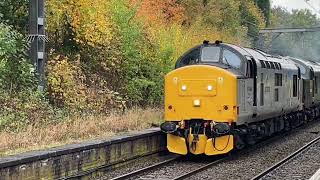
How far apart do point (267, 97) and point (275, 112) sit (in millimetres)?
1512

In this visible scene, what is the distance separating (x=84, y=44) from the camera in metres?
21.5

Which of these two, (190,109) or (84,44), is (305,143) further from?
(84,44)

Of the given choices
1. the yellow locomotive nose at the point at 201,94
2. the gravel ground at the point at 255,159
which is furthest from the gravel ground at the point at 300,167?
the yellow locomotive nose at the point at 201,94

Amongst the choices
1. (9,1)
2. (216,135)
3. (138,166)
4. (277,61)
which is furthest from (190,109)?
(9,1)

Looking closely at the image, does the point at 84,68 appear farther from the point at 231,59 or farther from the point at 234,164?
the point at 234,164

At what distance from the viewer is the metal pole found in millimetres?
15750

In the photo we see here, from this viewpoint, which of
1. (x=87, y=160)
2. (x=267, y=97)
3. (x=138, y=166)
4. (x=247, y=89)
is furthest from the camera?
(x=267, y=97)

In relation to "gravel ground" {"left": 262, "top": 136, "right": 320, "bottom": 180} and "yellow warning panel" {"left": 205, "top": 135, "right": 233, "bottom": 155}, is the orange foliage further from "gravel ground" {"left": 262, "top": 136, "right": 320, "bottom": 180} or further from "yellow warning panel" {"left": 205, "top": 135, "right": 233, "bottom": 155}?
"gravel ground" {"left": 262, "top": 136, "right": 320, "bottom": 180}

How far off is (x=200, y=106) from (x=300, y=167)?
2.92m

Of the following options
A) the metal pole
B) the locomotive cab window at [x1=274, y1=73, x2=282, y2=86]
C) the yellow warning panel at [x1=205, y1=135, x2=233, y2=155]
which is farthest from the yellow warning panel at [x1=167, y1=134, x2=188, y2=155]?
the locomotive cab window at [x1=274, y1=73, x2=282, y2=86]

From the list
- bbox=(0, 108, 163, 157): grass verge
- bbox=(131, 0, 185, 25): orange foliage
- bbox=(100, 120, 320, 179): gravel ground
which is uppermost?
bbox=(131, 0, 185, 25): orange foliage

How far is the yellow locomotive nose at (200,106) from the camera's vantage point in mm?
14336

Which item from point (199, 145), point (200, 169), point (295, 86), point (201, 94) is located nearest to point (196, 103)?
point (201, 94)

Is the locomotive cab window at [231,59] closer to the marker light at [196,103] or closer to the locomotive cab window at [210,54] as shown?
the locomotive cab window at [210,54]
